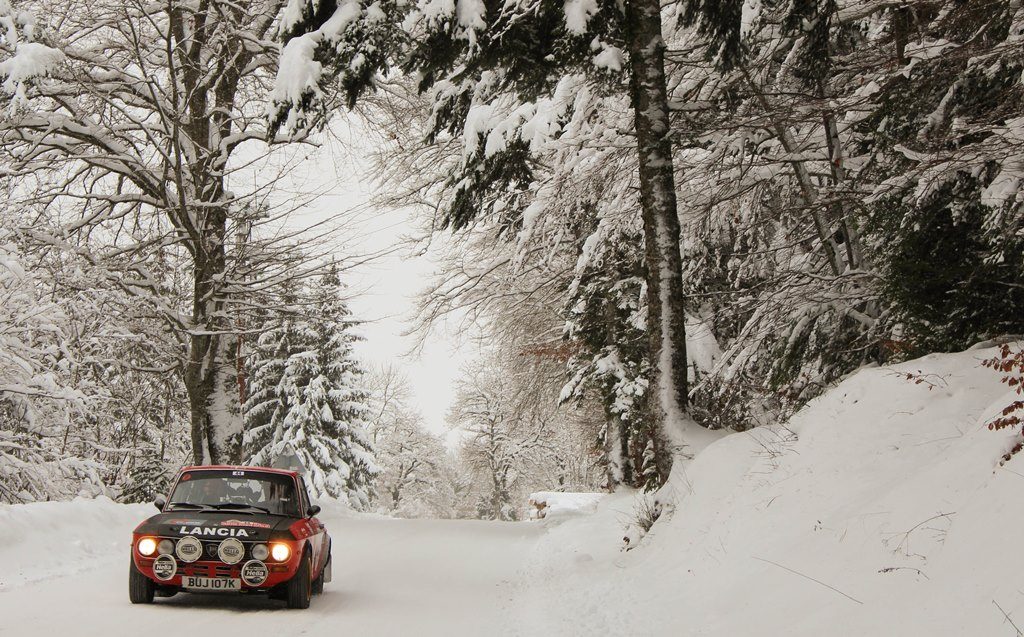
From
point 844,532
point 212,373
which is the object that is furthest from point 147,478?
point 844,532

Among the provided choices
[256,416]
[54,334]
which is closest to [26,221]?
[54,334]

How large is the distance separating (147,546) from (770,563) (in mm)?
5605

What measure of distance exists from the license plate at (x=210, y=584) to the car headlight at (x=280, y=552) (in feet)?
1.30

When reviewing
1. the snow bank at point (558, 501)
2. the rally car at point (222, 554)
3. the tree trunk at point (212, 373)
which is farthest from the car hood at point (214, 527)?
the snow bank at point (558, 501)

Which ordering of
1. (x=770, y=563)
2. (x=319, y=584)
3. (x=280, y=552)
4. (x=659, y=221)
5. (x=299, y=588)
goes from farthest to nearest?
(x=659, y=221), (x=319, y=584), (x=299, y=588), (x=280, y=552), (x=770, y=563)

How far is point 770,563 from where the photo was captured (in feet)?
22.8

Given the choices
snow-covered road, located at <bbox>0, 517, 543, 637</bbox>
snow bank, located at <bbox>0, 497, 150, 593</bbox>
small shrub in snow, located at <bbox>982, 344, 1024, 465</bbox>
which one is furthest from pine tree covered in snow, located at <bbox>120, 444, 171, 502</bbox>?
small shrub in snow, located at <bbox>982, 344, 1024, 465</bbox>

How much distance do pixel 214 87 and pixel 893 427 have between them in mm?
15850

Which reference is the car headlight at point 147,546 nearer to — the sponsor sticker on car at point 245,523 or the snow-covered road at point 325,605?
the snow-covered road at point 325,605

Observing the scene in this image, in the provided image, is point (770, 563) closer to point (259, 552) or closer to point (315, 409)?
point (259, 552)

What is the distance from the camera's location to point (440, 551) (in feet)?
50.6

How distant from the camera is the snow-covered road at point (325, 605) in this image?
699 centimetres

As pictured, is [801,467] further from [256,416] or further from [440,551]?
[256,416]

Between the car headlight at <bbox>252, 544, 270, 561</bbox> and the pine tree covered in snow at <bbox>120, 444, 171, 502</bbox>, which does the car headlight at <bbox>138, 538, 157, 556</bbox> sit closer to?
the car headlight at <bbox>252, 544, 270, 561</bbox>
